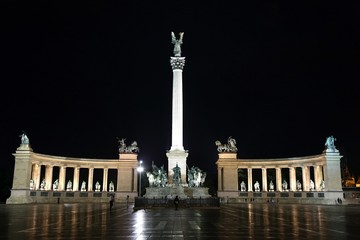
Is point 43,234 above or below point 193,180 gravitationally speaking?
below

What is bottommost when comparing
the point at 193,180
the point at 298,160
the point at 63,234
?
the point at 63,234

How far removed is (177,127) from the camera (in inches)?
2662

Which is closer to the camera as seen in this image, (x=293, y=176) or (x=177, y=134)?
(x=177, y=134)

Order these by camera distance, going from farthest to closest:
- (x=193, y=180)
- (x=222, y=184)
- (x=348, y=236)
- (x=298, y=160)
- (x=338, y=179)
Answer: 1. (x=222, y=184)
2. (x=298, y=160)
3. (x=338, y=179)
4. (x=193, y=180)
5. (x=348, y=236)

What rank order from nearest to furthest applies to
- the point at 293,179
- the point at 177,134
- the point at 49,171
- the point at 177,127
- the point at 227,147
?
1. the point at 177,134
2. the point at 177,127
3. the point at 49,171
4. the point at 293,179
5. the point at 227,147

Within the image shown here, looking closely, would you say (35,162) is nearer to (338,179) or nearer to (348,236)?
(338,179)

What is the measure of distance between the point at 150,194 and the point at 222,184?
3408 centimetres

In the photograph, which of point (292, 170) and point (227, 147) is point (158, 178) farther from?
point (292, 170)

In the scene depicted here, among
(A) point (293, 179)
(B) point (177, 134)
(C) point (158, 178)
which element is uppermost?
(B) point (177, 134)

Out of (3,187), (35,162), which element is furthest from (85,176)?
(35,162)

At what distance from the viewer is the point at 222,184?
298ft

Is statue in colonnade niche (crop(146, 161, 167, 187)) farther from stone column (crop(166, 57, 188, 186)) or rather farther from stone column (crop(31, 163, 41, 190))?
stone column (crop(31, 163, 41, 190))

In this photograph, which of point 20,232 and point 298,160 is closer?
point 20,232

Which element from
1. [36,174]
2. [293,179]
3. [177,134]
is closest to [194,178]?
[177,134]
